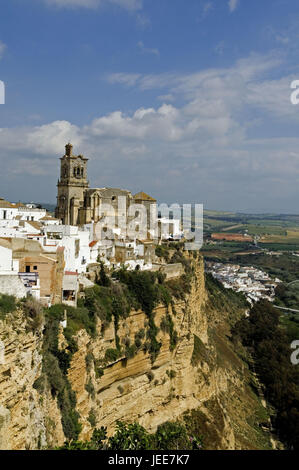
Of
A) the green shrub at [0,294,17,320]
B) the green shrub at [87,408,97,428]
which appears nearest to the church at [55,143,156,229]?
the green shrub at [87,408,97,428]

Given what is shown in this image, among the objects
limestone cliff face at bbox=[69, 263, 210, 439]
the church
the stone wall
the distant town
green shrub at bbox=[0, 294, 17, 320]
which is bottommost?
the distant town

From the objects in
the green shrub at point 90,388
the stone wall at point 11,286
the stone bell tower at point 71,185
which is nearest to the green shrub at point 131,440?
the green shrub at point 90,388

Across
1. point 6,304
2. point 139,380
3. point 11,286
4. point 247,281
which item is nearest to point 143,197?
point 139,380

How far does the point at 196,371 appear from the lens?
80.1ft

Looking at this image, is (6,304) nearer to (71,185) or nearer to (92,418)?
(92,418)

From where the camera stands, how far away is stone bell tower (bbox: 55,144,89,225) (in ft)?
105

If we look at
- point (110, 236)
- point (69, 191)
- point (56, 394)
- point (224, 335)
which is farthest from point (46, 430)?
point (224, 335)

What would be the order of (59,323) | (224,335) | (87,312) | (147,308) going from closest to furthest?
1. (59,323)
2. (87,312)
3. (147,308)
4. (224,335)

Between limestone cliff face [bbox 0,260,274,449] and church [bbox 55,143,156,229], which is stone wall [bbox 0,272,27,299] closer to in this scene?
limestone cliff face [bbox 0,260,274,449]

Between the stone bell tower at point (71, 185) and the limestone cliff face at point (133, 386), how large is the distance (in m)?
10.8

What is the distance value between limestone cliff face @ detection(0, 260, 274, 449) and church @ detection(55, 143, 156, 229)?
9380 mm

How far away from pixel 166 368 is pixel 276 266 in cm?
8875

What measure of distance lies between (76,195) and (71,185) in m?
0.90
